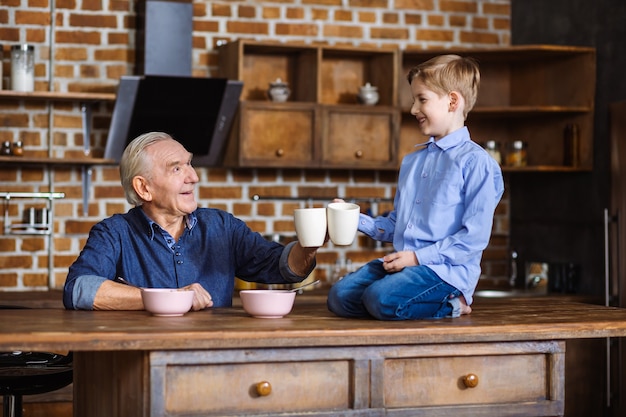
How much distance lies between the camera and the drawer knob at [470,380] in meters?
2.33

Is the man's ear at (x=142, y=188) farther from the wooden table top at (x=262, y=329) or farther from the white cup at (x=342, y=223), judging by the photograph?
the white cup at (x=342, y=223)

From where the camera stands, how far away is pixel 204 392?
217cm

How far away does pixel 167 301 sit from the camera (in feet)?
7.88

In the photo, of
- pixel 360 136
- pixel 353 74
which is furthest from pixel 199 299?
pixel 353 74

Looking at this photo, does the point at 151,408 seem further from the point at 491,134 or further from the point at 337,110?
the point at 491,134

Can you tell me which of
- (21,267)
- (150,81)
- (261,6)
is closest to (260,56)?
(261,6)

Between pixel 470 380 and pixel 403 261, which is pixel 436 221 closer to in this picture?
pixel 403 261

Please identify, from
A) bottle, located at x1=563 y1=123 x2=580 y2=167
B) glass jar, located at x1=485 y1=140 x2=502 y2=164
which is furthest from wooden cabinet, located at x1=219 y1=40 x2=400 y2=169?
bottle, located at x1=563 y1=123 x2=580 y2=167

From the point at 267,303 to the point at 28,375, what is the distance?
2.87 ft

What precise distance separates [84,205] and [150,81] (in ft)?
2.49

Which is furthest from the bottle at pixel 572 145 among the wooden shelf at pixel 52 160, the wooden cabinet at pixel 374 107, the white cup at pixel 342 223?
the white cup at pixel 342 223

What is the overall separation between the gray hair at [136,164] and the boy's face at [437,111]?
83 cm

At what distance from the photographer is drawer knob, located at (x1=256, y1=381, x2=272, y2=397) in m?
2.20

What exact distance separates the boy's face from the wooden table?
51cm
